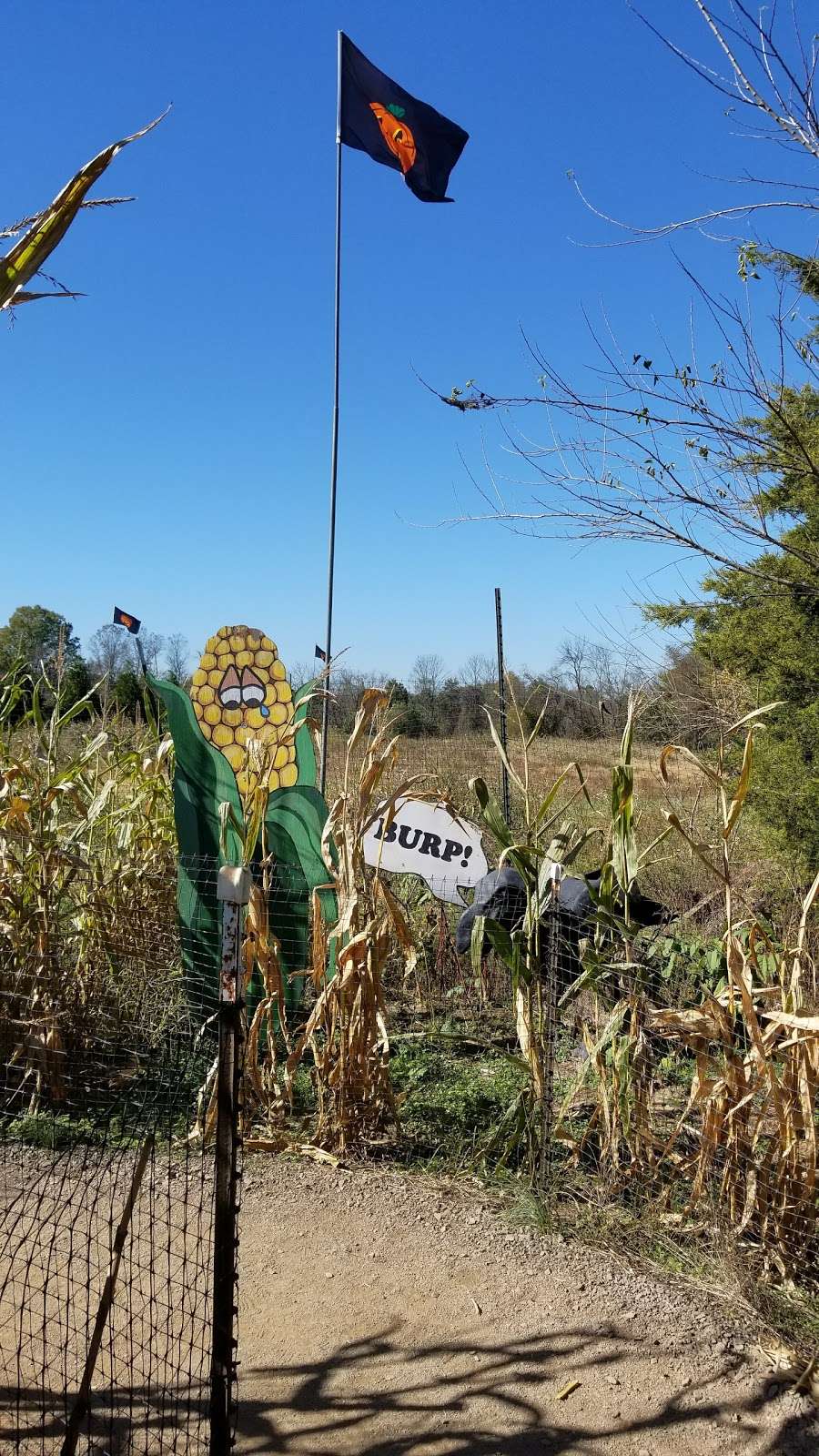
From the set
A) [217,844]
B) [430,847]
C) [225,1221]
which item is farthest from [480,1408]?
[217,844]

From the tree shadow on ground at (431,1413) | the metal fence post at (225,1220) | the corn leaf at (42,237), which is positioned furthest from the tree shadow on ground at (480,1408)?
the corn leaf at (42,237)

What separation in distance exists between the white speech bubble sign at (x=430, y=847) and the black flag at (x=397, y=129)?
4502 millimetres

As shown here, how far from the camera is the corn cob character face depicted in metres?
4.41

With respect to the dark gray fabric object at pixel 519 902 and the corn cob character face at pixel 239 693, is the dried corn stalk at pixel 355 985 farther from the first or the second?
the corn cob character face at pixel 239 693

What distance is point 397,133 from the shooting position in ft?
21.5

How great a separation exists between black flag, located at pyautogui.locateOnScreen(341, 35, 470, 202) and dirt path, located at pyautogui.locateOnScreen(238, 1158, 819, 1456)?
6.13m

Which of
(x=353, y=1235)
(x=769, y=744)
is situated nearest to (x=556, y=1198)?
(x=353, y=1235)

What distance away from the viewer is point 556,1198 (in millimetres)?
3141

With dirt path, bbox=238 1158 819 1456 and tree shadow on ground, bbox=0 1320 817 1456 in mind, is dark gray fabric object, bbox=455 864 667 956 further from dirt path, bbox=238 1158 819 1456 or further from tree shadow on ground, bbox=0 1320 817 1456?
tree shadow on ground, bbox=0 1320 817 1456

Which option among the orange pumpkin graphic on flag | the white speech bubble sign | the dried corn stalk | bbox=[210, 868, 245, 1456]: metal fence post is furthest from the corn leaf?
the orange pumpkin graphic on flag

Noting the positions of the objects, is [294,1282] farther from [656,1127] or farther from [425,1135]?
[656,1127]

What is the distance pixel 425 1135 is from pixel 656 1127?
901 mm

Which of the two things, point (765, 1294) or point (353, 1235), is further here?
point (353, 1235)

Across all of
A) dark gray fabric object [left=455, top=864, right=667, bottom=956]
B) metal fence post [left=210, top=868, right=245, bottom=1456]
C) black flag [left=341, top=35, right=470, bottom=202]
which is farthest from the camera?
black flag [left=341, top=35, right=470, bottom=202]
